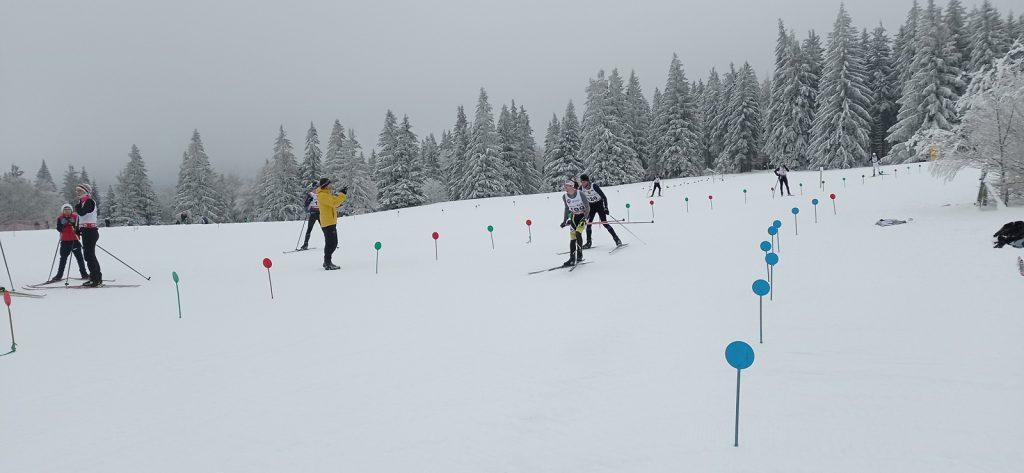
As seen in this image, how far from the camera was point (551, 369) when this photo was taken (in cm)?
550

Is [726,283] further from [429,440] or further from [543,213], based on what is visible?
[543,213]

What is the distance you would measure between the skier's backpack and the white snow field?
1.67 feet

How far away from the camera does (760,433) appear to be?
12.8 ft

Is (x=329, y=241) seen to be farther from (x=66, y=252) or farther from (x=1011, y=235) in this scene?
(x=1011, y=235)

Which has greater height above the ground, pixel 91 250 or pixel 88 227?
pixel 88 227

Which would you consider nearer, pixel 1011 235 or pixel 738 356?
pixel 738 356

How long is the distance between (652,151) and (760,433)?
63827 millimetres

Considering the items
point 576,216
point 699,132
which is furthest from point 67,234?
point 699,132

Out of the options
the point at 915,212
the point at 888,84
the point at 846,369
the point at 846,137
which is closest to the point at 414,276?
the point at 846,369

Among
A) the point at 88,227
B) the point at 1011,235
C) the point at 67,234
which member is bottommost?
the point at 1011,235

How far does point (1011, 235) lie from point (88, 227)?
62.0 feet

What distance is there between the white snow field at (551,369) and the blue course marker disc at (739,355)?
0.60 metres

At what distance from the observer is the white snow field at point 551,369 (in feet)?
12.5

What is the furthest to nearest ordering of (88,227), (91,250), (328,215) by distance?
(328,215)
(91,250)
(88,227)
